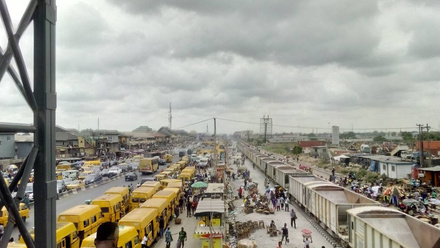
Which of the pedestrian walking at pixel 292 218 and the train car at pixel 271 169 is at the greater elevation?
the train car at pixel 271 169

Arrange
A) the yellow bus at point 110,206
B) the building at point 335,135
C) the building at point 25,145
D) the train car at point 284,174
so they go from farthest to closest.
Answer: the building at point 335,135, the train car at point 284,174, the yellow bus at point 110,206, the building at point 25,145

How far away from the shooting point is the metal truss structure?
2.31 m

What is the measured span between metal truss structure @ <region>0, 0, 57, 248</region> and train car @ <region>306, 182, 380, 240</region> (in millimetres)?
13831

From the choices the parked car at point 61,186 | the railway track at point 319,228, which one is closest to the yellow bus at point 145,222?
the railway track at point 319,228

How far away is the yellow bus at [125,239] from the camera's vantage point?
36.0 feet

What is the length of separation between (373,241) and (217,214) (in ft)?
20.2

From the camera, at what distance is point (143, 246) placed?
13.3m

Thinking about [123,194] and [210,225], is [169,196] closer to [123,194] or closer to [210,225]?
[123,194]

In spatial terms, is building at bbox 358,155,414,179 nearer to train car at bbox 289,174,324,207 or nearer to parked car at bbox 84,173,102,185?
train car at bbox 289,174,324,207

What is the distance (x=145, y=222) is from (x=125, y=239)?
234cm

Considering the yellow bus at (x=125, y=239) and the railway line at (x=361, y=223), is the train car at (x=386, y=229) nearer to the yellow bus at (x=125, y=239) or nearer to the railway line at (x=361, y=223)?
the railway line at (x=361, y=223)

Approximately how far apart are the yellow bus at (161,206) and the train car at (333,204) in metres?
8.28

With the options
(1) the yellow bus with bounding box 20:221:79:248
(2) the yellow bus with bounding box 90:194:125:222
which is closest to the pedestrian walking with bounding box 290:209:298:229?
(2) the yellow bus with bounding box 90:194:125:222

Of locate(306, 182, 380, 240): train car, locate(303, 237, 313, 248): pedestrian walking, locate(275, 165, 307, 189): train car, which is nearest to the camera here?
locate(303, 237, 313, 248): pedestrian walking
